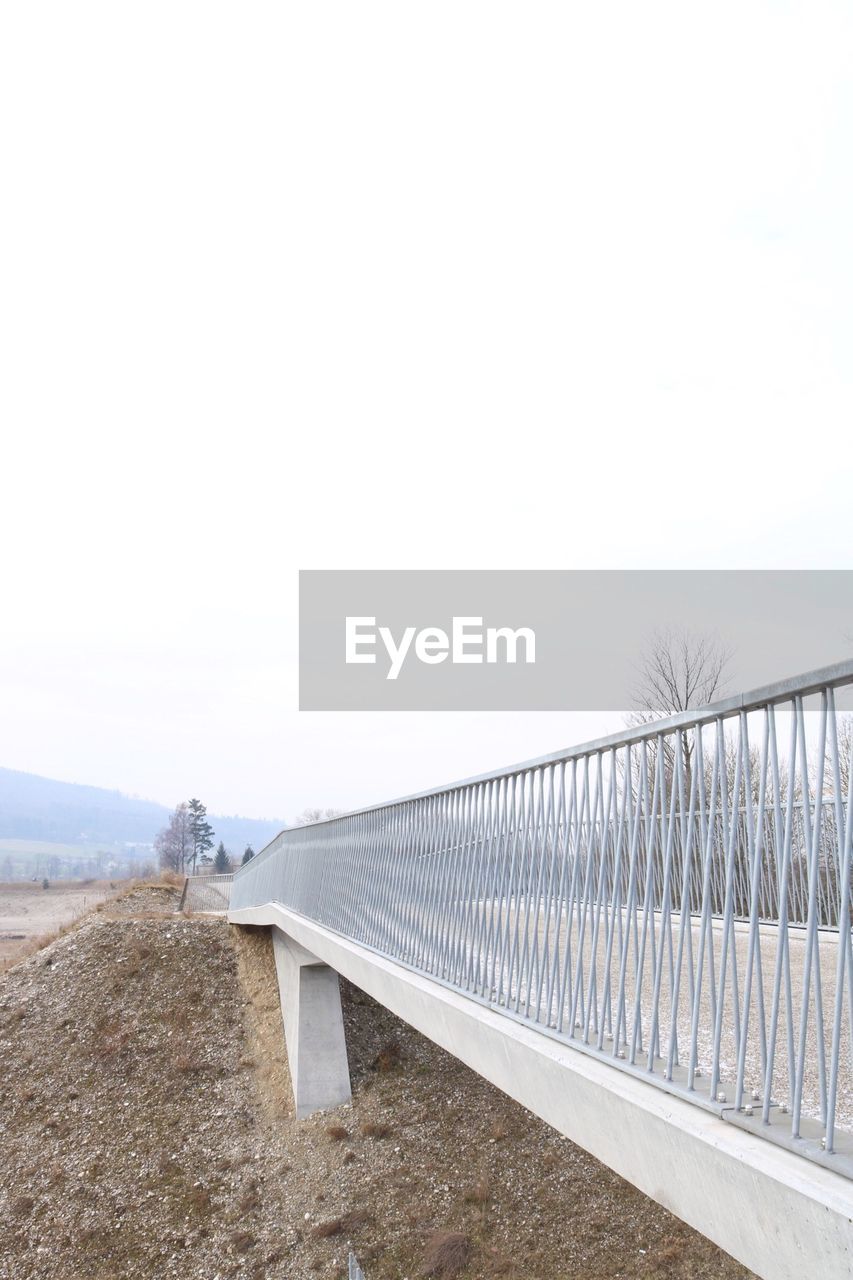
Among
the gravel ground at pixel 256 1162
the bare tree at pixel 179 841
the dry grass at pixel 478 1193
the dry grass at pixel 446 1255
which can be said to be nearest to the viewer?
the dry grass at pixel 446 1255

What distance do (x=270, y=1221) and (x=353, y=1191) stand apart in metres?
1.31

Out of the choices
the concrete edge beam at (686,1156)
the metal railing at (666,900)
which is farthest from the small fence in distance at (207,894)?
the concrete edge beam at (686,1156)

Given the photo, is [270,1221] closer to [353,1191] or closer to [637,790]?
[353,1191]

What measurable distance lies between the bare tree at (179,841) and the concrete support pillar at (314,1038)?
288 feet

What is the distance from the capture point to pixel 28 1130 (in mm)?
16828

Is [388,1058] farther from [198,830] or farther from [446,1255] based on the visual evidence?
[198,830]

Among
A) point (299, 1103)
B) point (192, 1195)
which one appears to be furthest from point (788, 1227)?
point (299, 1103)

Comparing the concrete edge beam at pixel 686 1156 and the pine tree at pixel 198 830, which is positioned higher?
the concrete edge beam at pixel 686 1156

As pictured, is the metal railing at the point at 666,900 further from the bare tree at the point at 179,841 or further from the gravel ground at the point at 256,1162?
the bare tree at the point at 179,841

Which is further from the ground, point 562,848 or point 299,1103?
point 562,848

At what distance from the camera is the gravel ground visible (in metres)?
12.6

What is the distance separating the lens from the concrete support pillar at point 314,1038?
16.9 metres

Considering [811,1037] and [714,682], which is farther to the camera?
[714,682]

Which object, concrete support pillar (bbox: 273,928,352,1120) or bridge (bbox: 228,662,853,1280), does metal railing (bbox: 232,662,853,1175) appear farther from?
concrete support pillar (bbox: 273,928,352,1120)
